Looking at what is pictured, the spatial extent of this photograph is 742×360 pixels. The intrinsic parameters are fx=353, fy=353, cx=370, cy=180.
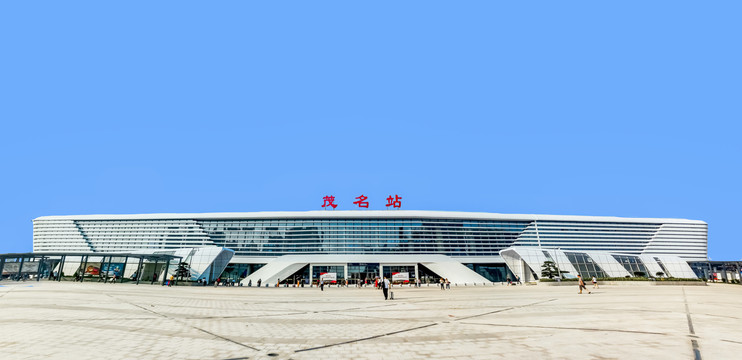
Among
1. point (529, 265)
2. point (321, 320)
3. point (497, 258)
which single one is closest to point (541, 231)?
point (497, 258)

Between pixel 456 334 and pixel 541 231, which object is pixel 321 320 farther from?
pixel 541 231

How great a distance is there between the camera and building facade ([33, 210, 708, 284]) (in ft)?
242

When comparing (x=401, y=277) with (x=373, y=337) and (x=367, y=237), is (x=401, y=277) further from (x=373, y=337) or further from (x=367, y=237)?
(x=373, y=337)

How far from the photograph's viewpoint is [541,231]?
306 ft

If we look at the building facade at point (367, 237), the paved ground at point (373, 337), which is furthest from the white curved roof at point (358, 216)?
the paved ground at point (373, 337)

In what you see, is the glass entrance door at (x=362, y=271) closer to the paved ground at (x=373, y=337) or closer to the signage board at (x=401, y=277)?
the signage board at (x=401, y=277)

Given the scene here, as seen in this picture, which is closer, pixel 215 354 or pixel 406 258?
pixel 215 354

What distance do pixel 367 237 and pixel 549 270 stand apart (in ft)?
131

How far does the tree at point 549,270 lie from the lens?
56.2 metres

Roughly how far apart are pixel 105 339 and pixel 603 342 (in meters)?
11.8

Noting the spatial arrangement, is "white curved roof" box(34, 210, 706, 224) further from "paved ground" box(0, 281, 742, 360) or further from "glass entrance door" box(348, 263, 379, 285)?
"paved ground" box(0, 281, 742, 360)

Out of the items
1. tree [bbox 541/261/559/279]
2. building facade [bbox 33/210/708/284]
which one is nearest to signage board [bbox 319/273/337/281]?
building facade [bbox 33/210/708/284]

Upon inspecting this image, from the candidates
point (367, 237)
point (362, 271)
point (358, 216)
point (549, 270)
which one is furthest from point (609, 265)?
point (358, 216)

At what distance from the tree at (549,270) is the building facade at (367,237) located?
15.5 m
